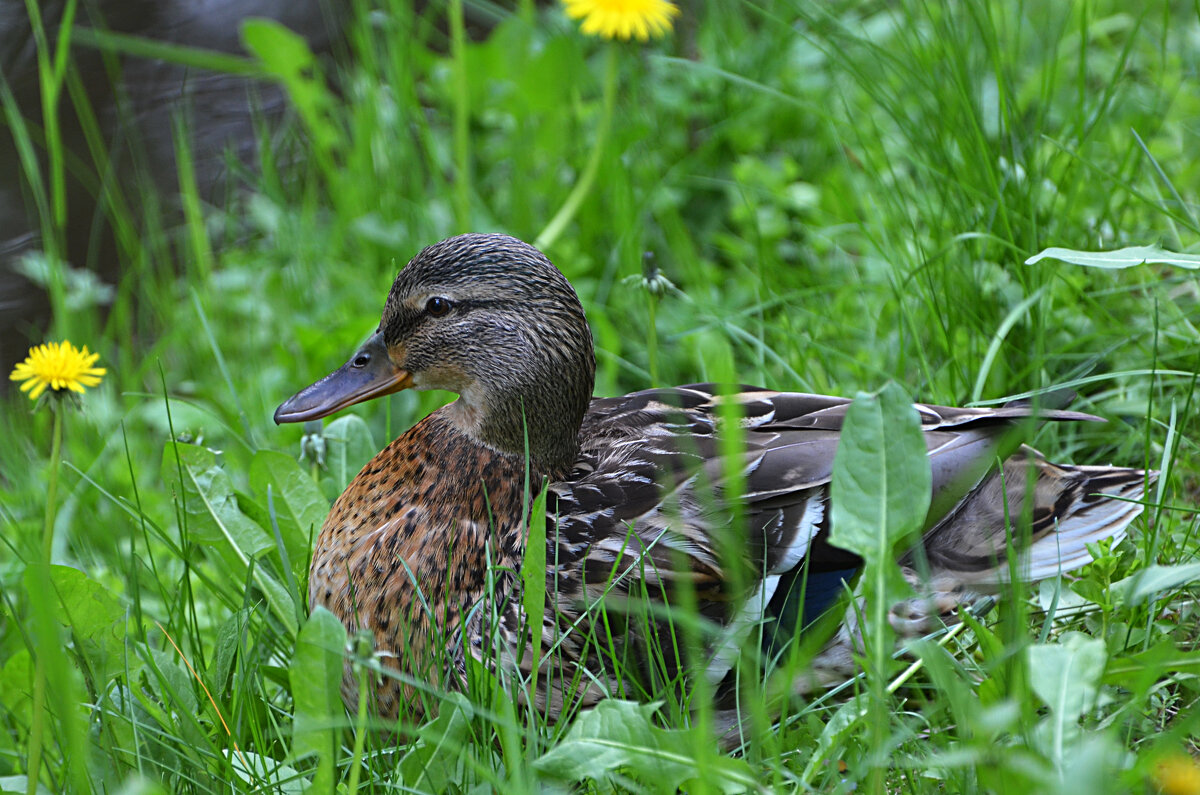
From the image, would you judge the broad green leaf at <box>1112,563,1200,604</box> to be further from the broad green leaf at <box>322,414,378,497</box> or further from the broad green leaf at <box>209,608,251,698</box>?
the broad green leaf at <box>322,414,378,497</box>

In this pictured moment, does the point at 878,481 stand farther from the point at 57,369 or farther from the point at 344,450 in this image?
the point at 344,450

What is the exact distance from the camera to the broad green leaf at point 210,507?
8.36ft

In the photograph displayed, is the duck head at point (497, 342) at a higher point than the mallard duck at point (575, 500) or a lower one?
higher

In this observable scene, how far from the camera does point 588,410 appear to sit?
270 cm

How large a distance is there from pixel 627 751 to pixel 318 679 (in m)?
0.45

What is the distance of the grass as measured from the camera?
5.71ft

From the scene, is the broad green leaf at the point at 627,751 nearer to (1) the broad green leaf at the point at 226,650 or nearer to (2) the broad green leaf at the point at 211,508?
(1) the broad green leaf at the point at 226,650

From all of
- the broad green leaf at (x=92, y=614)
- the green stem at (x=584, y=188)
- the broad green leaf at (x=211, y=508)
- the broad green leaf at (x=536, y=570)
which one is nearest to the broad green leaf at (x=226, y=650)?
the broad green leaf at (x=92, y=614)

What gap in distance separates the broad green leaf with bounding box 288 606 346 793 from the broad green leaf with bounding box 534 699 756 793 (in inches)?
12.0

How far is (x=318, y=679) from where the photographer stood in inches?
66.2

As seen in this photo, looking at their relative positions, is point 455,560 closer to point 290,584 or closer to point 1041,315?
point 290,584

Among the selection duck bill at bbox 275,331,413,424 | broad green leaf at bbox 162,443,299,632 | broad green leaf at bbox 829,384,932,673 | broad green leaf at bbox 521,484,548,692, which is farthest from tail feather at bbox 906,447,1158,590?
broad green leaf at bbox 162,443,299,632

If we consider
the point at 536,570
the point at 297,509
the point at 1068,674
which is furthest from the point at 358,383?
the point at 1068,674

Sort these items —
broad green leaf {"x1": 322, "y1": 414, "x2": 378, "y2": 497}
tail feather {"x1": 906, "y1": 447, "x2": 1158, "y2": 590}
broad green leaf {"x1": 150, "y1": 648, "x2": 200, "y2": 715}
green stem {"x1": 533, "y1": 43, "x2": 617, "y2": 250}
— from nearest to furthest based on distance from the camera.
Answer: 1. broad green leaf {"x1": 150, "y1": 648, "x2": 200, "y2": 715}
2. tail feather {"x1": 906, "y1": 447, "x2": 1158, "y2": 590}
3. broad green leaf {"x1": 322, "y1": 414, "x2": 378, "y2": 497}
4. green stem {"x1": 533, "y1": 43, "x2": 617, "y2": 250}
